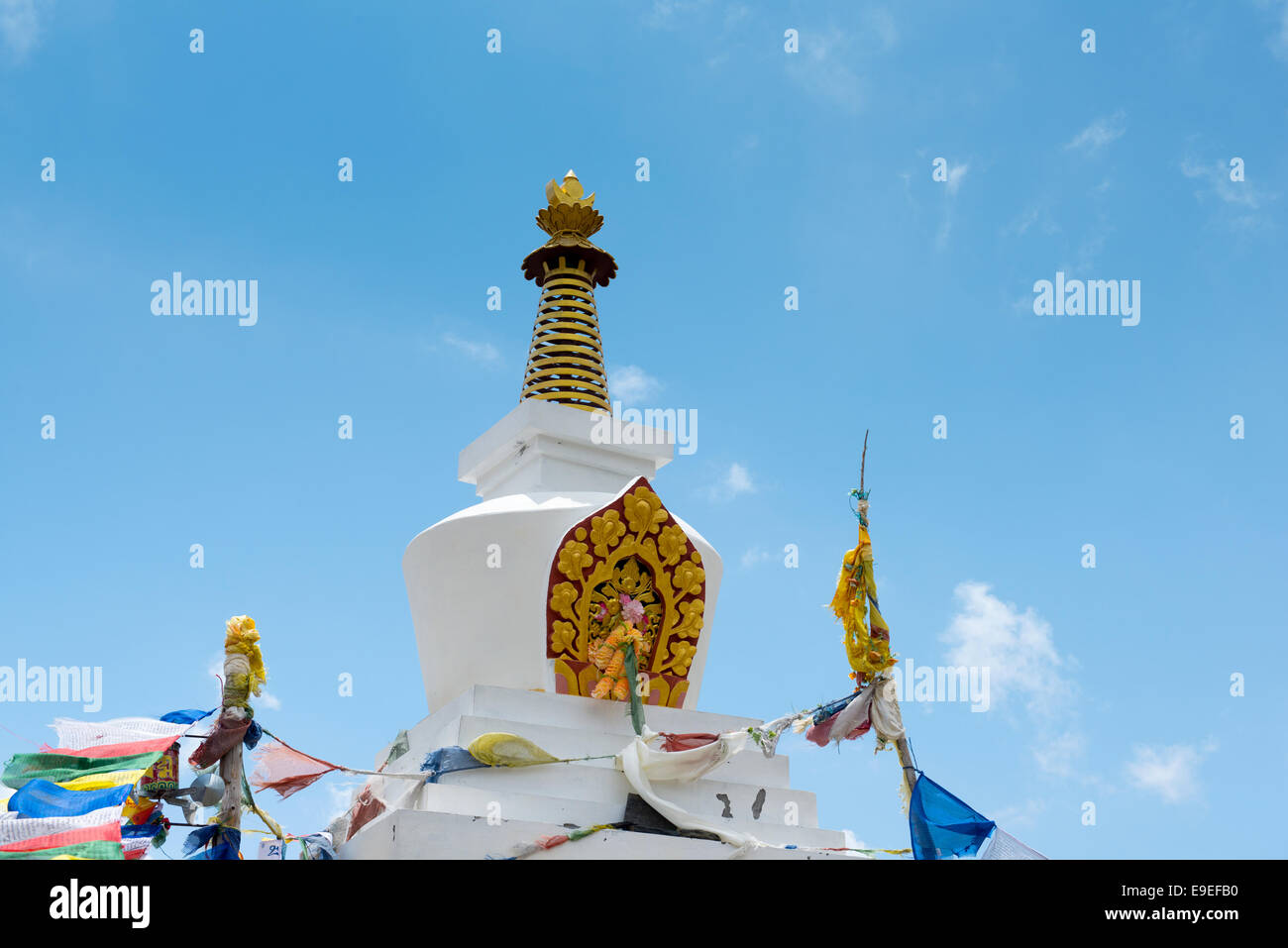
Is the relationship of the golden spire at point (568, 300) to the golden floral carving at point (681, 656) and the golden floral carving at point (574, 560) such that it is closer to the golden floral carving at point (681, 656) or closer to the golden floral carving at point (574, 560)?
the golden floral carving at point (574, 560)

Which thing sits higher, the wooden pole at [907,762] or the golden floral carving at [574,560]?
the golden floral carving at [574,560]

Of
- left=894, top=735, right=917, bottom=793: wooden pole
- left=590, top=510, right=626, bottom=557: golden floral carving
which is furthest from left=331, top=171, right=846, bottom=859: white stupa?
left=894, top=735, right=917, bottom=793: wooden pole

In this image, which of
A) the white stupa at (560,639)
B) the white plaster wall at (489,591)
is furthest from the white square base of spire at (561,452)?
the white plaster wall at (489,591)

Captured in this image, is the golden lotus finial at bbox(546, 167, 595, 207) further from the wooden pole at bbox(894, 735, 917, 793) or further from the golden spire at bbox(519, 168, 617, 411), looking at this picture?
the wooden pole at bbox(894, 735, 917, 793)

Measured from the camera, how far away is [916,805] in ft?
40.0

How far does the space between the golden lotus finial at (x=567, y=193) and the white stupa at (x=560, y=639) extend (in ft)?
0.11

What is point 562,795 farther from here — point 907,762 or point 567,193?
point 567,193

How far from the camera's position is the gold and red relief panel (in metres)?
13.8

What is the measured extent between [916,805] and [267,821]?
5138mm

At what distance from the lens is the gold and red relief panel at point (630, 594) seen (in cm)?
1385

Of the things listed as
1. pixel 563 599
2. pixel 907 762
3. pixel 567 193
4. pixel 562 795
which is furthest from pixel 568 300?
pixel 907 762

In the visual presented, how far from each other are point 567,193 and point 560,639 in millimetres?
5335

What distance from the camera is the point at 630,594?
14211 millimetres
